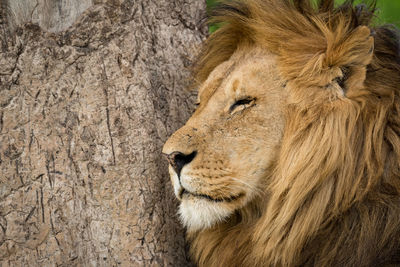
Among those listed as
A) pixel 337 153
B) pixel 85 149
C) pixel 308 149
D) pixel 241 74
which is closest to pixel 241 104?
pixel 241 74

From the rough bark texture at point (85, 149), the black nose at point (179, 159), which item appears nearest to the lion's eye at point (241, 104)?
the black nose at point (179, 159)

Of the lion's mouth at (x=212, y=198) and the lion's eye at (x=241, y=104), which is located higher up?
the lion's eye at (x=241, y=104)

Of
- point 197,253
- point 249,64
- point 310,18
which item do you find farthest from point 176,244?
point 310,18

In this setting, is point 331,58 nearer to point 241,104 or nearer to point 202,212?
point 241,104

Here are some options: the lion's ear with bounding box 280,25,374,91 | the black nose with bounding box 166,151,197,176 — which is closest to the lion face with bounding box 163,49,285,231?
the black nose with bounding box 166,151,197,176

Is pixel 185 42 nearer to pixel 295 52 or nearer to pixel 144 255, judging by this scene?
pixel 295 52

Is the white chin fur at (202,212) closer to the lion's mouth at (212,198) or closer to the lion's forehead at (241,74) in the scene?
the lion's mouth at (212,198)

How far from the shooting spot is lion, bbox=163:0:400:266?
2.85m

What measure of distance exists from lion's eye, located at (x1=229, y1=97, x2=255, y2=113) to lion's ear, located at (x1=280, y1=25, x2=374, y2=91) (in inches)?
8.5

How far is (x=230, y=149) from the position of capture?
293 cm

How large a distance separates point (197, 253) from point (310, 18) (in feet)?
4.49

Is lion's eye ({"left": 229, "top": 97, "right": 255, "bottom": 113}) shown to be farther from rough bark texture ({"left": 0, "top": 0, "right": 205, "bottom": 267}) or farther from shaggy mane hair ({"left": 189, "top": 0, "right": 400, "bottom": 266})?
rough bark texture ({"left": 0, "top": 0, "right": 205, "bottom": 267})

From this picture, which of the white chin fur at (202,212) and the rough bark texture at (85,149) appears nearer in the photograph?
the white chin fur at (202,212)

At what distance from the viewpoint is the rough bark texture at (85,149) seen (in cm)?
326
